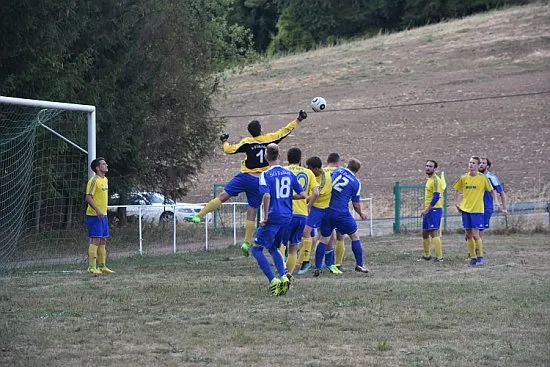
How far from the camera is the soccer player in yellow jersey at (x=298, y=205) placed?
45.6 ft

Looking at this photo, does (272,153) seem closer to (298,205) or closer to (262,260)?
Result: (262,260)

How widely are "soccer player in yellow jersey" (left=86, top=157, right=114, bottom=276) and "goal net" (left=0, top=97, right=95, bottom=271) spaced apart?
140 cm

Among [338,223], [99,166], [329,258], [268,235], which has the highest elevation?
[99,166]

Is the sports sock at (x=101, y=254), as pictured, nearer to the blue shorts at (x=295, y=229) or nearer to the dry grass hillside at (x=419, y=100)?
the blue shorts at (x=295, y=229)

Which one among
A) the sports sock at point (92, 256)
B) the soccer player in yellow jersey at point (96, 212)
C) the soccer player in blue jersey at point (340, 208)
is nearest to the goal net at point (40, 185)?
the soccer player in yellow jersey at point (96, 212)

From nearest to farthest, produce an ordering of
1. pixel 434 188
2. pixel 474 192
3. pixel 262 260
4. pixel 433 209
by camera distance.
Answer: pixel 262 260, pixel 474 192, pixel 434 188, pixel 433 209

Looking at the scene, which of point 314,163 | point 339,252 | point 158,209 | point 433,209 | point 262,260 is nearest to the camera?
point 262,260

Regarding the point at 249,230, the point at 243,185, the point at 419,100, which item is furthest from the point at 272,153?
the point at 419,100

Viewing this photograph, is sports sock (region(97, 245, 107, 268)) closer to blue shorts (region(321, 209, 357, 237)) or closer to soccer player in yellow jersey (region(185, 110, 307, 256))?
soccer player in yellow jersey (region(185, 110, 307, 256))

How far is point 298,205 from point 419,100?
46067 mm

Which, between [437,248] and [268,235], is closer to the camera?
[268,235]

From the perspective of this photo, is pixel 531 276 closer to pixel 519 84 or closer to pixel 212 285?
pixel 212 285

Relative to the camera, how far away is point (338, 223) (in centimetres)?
1538

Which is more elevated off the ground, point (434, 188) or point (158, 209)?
point (434, 188)
